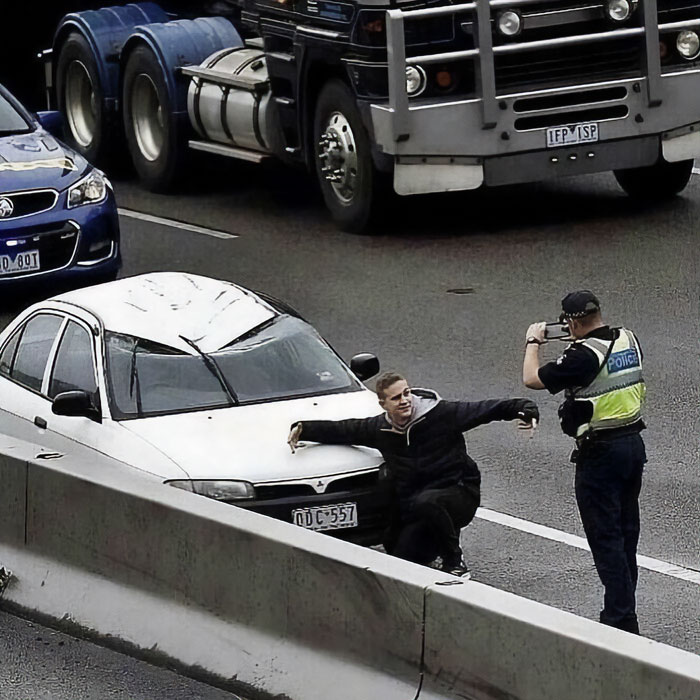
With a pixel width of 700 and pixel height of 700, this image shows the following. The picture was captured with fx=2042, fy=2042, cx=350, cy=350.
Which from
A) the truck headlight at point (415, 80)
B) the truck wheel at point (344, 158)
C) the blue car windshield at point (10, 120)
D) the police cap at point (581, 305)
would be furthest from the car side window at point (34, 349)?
the truck wheel at point (344, 158)

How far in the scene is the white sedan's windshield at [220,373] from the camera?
9477 mm

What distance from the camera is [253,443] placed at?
898 centimetres

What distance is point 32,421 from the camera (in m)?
9.89

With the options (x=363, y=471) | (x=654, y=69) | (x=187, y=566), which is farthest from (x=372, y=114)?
(x=187, y=566)

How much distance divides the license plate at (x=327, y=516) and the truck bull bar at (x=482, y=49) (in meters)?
7.47

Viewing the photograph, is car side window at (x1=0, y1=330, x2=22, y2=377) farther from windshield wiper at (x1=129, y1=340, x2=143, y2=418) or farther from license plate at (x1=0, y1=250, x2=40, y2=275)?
license plate at (x1=0, y1=250, x2=40, y2=275)

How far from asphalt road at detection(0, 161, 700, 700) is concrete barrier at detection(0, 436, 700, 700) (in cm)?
29

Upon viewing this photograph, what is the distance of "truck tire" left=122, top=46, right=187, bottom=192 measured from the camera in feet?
63.2

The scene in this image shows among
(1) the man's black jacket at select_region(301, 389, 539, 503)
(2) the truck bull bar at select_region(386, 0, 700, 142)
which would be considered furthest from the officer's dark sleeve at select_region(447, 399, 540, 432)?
(2) the truck bull bar at select_region(386, 0, 700, 142)

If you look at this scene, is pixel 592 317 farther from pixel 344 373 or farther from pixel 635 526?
pixel 344 373

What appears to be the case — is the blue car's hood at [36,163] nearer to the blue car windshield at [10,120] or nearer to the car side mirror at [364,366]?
the blue car windshield at [10,120]

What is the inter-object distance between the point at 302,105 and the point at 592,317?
910cm

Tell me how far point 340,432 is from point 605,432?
1.26 m

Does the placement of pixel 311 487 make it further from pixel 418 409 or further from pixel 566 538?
pixel 566 538
